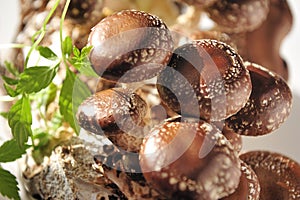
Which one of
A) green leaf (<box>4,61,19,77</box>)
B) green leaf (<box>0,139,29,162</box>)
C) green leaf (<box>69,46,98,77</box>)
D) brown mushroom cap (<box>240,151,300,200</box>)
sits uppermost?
green leaf (<box>69,46,98,77</box>)

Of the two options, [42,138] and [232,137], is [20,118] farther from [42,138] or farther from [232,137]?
[232,137]

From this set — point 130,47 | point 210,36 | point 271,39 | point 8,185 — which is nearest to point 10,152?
point 8,185

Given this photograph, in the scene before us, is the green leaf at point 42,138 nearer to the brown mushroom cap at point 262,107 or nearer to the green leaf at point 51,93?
the green leaf at point 51,93

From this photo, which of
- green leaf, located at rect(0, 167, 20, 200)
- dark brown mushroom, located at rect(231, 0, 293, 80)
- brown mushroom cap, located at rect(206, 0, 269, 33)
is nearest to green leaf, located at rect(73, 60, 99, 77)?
green leaf, located at rect(0, 167, 20, 200)

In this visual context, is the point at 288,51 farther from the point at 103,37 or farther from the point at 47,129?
the point at 103,37

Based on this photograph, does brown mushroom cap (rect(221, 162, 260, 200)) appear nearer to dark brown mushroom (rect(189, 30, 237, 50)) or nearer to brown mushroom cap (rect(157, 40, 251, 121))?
brown mushroom cap (rect(157, 40, 251, 121))

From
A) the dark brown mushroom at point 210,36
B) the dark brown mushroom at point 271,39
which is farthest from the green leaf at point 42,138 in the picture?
the dark brown mushroom at point 271,39

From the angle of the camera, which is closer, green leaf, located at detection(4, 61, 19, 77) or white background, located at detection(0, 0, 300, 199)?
green leaf, located at detection(4, 61, 19, 77)
